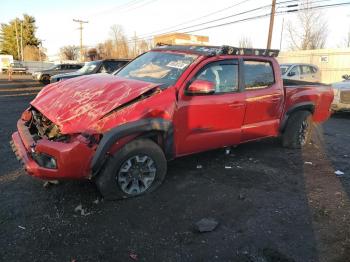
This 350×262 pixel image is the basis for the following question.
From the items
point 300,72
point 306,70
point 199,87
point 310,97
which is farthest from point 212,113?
point 306,70

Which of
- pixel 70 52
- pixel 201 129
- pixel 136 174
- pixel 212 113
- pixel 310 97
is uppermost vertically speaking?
pixel 70 52

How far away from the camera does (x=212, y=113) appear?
4.98m

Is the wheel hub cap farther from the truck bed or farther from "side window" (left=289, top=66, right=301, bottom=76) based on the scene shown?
"side window" (left=289, top=66, right=301, bottom=76)

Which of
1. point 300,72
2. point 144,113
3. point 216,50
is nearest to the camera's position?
point 144,113

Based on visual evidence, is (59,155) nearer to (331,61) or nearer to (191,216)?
(191,216)

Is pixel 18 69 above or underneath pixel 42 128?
underneath

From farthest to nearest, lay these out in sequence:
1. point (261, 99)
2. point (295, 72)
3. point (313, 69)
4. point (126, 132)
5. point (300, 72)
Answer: point (313, 69) → point (300, 72) → point (295, 72) → point (261, 99) → point (126, 132)

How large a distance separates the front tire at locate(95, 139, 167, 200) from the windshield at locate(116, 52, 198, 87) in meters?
0.93

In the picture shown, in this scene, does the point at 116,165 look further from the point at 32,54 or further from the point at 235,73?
the point at 32,54

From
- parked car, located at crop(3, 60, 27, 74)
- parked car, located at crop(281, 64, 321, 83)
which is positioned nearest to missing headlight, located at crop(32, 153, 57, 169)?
parked car, located at crop(281, 64, 321, 83)

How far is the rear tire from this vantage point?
6.68m

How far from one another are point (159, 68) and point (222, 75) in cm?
95

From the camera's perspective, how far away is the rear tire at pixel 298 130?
6676mm

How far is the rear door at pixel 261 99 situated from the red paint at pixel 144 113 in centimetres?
1
